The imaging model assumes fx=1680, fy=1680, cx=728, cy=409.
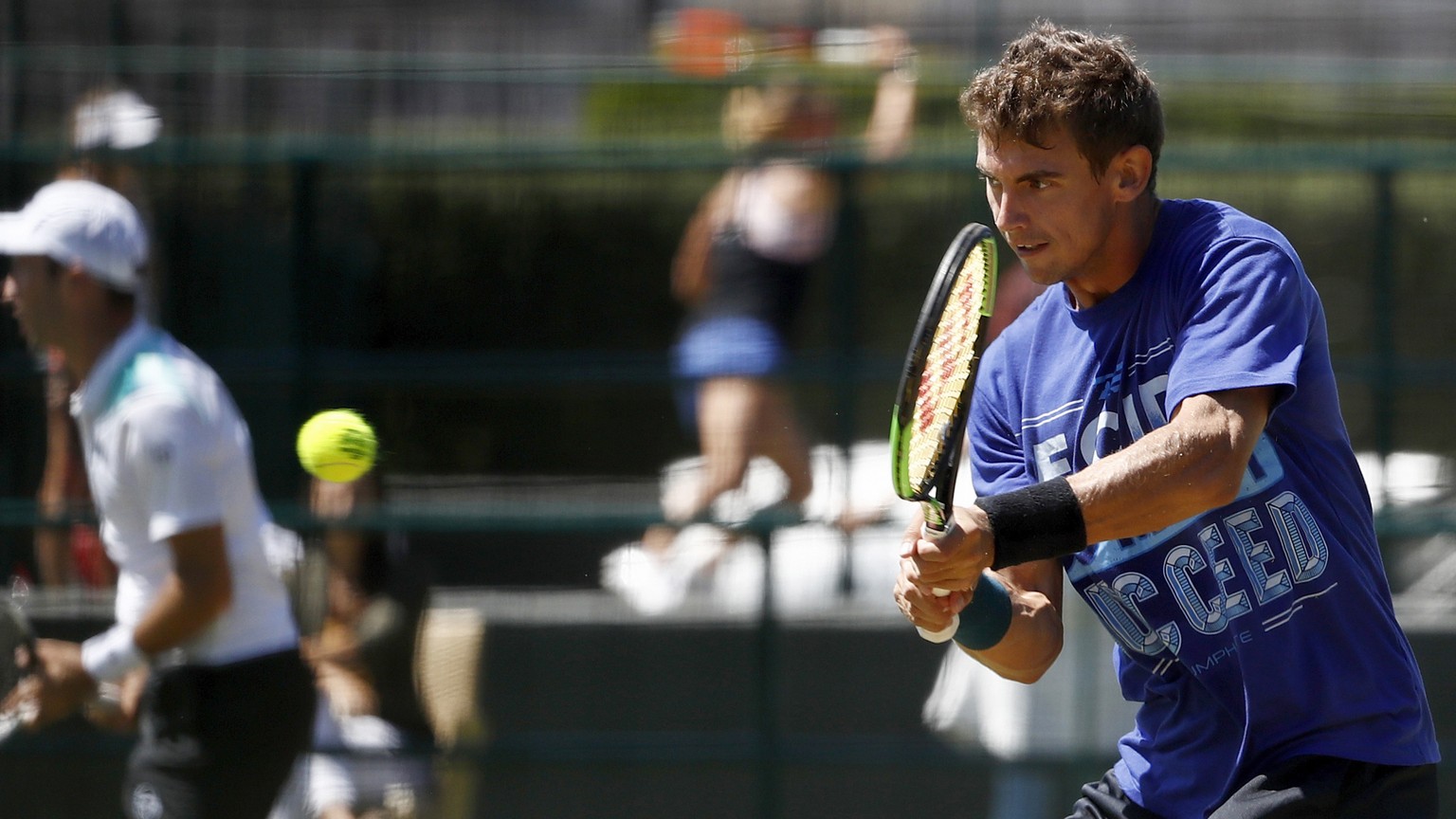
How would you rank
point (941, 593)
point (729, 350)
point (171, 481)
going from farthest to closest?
point (729, 350) → point (171, 481) → point (941, 593)

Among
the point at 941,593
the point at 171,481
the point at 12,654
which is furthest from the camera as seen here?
the point at 12,654

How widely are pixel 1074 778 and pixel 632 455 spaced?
1.57m

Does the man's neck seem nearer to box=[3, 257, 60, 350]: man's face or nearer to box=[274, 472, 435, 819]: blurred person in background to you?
box=[3, 257, 60, 350]: man's face

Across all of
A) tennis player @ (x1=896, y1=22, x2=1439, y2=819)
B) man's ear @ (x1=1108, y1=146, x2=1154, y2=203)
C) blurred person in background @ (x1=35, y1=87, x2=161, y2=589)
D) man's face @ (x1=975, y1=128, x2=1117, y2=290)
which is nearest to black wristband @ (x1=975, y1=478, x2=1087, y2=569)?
tennis player @ (x1=896, y1=22, x2=1439, y2=819)

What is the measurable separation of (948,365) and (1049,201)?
268mm

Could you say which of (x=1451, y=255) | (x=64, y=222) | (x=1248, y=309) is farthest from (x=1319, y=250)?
(x=64, y=222)

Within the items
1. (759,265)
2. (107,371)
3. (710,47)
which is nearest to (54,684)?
(107,371)

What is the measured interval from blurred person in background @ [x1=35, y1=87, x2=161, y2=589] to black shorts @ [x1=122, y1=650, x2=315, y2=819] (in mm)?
865

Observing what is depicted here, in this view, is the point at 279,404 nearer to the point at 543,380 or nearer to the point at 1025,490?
the point at 543,380

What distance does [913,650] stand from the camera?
4.76 metres

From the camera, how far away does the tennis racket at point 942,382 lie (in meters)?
2.19

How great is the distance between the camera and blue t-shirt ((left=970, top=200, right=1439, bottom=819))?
7.68 ft

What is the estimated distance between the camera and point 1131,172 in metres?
2.39

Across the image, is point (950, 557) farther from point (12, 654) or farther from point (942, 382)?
point (12, 654)
